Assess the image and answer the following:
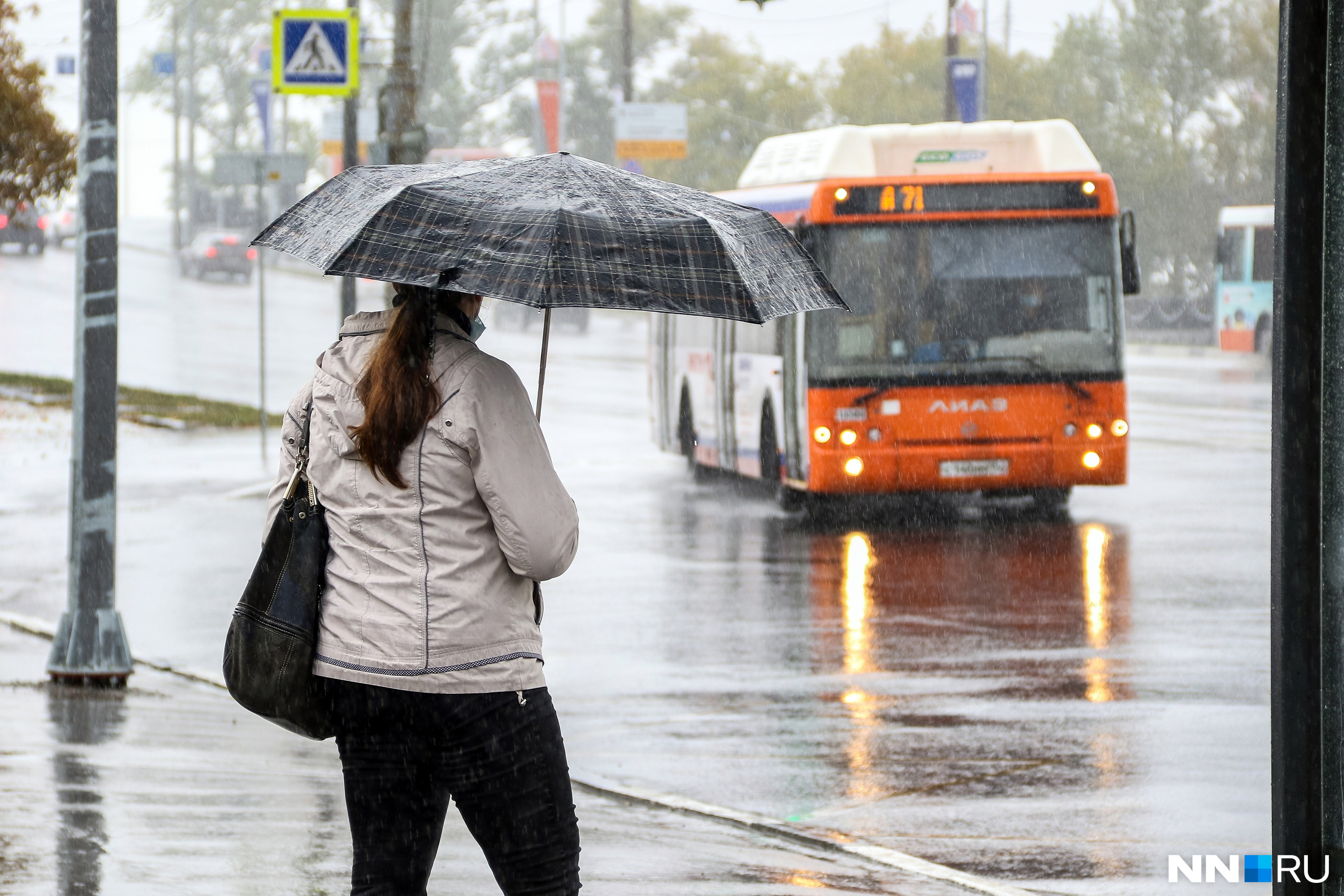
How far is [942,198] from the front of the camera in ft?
51.4

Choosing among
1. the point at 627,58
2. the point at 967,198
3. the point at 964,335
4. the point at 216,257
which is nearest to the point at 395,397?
the point at 964,335

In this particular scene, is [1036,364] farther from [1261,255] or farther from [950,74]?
[1261,255]

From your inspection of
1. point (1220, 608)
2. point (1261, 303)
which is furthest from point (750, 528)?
point (1261, 303)

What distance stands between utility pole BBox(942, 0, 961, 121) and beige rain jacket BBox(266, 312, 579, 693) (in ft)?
83.1

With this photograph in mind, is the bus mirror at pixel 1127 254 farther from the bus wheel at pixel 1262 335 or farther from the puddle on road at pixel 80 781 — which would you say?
the bus wheel at pixel 1262 335

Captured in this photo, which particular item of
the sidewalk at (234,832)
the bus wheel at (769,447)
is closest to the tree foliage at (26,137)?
the bus wheel at (769,447)

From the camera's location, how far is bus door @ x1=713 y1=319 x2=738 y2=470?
18.0 metres

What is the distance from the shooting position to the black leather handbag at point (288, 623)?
3674 mm

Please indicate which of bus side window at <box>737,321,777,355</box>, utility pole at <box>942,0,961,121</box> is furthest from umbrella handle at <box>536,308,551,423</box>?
utility pole at <box>942,0,961,121</box>

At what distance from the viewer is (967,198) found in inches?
617

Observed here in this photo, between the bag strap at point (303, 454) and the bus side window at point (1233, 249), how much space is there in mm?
38805

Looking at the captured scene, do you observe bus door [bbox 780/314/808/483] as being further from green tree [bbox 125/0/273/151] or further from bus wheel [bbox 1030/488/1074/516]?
green tree [bbox 125/0/273/151]

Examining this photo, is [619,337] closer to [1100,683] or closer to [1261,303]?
[1261,303]

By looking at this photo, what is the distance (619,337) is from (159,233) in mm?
45347
